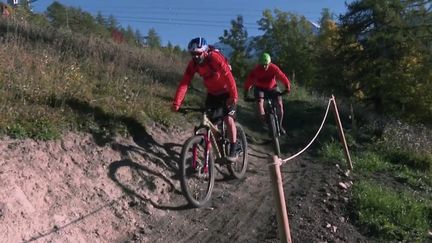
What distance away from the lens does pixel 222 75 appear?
8.55 metres

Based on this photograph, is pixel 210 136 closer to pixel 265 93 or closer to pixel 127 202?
pixel 127 202

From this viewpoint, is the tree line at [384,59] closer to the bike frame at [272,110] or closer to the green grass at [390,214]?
the bike frame at [272,110]

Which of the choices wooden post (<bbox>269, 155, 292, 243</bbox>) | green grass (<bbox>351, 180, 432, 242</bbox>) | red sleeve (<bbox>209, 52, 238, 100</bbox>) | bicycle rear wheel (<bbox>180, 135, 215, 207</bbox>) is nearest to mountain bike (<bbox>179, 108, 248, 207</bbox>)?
bicycle rear wheel (<bbox>180, 135, 215, 207</bbox>)

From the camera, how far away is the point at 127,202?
24.4 ft

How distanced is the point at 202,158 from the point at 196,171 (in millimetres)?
276

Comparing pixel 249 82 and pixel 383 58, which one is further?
pixel 383 58

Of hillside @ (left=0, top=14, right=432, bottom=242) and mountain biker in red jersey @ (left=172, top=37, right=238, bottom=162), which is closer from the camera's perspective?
hillside @ (left=0, top=14, right=432, bottom=242)

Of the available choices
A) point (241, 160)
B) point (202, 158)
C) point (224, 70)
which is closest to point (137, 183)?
point (202, 158)

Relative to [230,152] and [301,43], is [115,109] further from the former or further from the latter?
[301,43]

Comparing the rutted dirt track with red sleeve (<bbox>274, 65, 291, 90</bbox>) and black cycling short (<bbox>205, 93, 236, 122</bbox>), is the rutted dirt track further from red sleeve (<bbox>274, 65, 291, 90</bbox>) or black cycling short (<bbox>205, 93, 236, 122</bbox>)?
red sleeve (<bbox>274, 65, 291, 90</bbox>)

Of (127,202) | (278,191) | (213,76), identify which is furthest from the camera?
(213,76)

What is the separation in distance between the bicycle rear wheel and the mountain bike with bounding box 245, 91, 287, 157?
3.85 m

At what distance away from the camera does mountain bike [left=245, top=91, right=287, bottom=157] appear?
11.8 m

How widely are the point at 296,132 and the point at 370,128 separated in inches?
81.6
